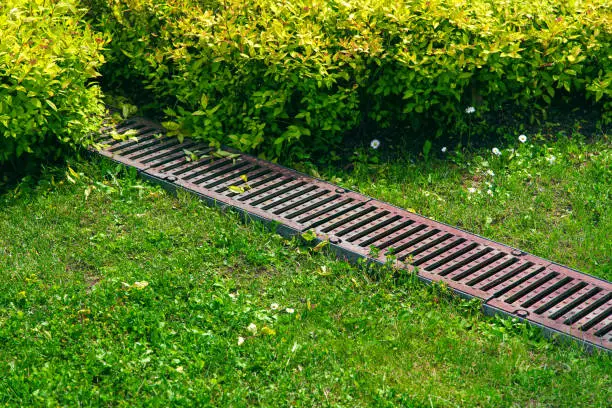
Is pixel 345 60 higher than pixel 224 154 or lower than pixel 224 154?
higher

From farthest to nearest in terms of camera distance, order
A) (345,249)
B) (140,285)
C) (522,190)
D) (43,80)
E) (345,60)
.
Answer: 1. (345,60)
2. (522,190)
3. (43,80)
4. (345,249)
5. (140,285)

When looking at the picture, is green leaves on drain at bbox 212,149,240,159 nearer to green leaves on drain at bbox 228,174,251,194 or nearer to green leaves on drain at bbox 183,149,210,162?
green leaves on drain at bbox 183,149,210,162

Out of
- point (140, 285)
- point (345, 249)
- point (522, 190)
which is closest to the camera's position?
point (140, 285)

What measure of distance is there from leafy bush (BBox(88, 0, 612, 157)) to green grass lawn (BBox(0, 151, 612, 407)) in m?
0.74

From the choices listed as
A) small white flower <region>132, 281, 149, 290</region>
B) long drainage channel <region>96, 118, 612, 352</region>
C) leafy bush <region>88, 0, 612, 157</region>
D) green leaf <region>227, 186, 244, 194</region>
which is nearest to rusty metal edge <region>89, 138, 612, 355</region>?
long drainage channel <region>96, 118, 612, 352</region>

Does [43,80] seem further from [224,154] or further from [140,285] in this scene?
[140,285]

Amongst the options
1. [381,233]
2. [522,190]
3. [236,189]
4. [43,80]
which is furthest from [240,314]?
[522,190]

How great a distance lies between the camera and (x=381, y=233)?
5.22m

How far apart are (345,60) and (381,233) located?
4.49ft

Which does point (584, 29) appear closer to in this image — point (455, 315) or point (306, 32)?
point (306, 32)

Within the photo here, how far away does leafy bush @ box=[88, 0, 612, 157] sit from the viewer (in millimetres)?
6008

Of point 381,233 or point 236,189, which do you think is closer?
point 381,233

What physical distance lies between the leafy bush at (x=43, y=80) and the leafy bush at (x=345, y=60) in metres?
0.45

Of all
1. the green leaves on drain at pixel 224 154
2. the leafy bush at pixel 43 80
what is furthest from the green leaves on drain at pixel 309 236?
the leafy bush at pixel 43 80
